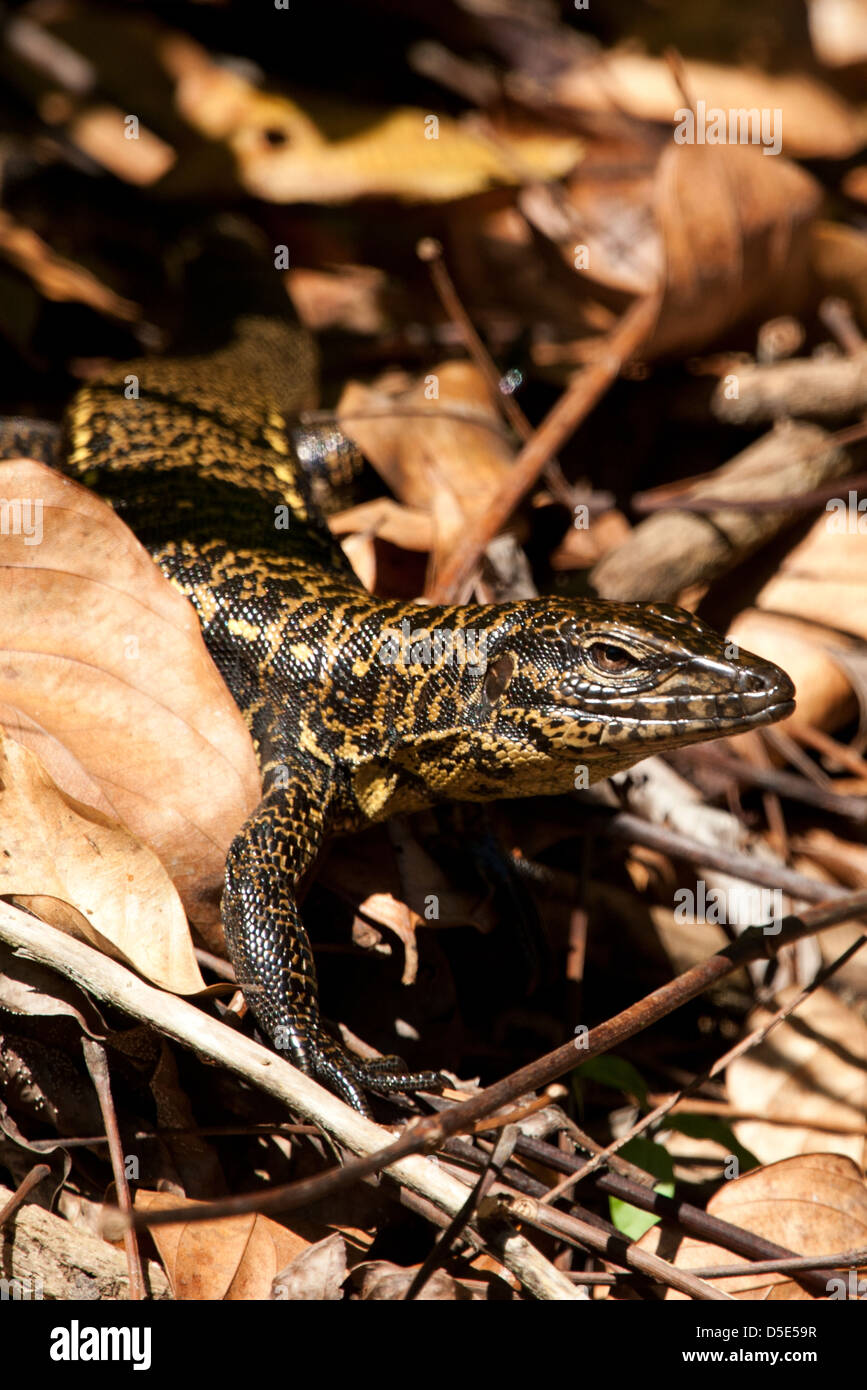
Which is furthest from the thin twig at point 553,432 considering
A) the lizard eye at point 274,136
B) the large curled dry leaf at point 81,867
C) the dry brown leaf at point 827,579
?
the lizard eye at point 274,136

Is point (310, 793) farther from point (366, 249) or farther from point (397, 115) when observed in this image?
point (397, 115)

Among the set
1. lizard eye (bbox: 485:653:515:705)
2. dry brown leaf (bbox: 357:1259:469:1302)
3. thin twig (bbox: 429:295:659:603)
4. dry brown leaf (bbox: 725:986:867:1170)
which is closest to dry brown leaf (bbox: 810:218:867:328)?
thin twig (bbox: 429:295:659:603)

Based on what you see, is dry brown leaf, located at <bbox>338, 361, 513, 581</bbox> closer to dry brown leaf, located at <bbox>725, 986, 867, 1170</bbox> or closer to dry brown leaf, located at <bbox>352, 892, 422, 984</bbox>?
dry brown leaf, located at <bbox>352, 892, 422, 984</bbox>

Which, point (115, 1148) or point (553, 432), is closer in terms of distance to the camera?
point (115, 1148)

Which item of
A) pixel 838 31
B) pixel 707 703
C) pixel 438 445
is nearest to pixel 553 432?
pixel 438 445

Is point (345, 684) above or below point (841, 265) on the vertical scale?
below

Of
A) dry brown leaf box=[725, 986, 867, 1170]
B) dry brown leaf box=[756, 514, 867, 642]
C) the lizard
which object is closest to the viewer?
the lizard

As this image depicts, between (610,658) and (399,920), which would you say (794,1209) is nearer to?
(399,920)
